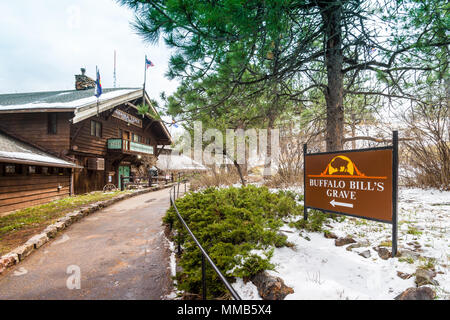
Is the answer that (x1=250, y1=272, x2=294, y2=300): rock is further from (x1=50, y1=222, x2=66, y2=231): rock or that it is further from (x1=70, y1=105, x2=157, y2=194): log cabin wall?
(x1=70, y1=105, x2=157, y2=194): log cabin wall

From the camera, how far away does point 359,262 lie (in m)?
3.01

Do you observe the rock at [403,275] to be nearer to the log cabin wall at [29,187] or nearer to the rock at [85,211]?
the rock at [85,211]

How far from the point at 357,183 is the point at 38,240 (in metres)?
6.52

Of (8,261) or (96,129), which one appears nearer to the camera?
(8,261)

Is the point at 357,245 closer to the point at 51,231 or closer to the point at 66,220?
the point at 51,231

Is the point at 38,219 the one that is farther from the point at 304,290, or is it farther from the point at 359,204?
the point at 359,204

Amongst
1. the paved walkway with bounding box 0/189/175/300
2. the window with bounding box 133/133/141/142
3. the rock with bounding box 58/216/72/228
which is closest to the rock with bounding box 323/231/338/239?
the paved walkway with bounding box 0/189/175/300

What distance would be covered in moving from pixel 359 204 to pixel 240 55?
3365mm

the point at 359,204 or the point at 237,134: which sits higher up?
the point at 237,134

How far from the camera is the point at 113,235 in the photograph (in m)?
5.90

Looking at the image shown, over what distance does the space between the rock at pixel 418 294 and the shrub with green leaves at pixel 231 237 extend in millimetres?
1345

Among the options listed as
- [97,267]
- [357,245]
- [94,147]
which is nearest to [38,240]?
[97,267]

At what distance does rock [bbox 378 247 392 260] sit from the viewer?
3060 millimetres

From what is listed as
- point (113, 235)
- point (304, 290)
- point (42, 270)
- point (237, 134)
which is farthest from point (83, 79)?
point (304, 290)
